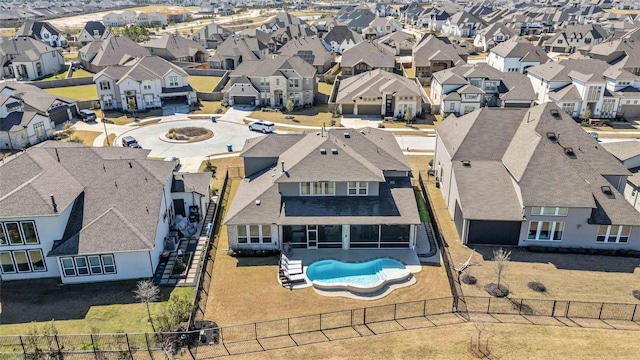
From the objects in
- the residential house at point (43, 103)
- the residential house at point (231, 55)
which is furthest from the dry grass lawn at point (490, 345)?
the residential house at point (231, 55)

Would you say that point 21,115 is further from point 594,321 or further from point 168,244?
point 594,321

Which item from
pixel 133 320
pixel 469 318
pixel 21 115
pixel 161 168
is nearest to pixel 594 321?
pixel 469 318

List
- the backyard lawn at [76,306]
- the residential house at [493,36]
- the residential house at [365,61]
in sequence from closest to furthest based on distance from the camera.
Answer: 1. the backyard lawn at [76,306]
2. the residential house at [365,61]
3. the residential house at [493,36]

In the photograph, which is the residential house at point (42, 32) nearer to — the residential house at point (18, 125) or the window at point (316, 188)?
the residential house at point (18, 125)

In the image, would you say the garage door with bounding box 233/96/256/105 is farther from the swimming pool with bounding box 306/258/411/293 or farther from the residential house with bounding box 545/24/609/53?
the residential house with bounding box 545/24/609/53

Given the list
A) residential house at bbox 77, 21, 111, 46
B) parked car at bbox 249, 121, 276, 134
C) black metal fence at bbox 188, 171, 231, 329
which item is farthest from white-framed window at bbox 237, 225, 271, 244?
residential house at bbox 77, 21, 111, 46

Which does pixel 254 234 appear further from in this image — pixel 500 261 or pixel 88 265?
pixel 500 261
